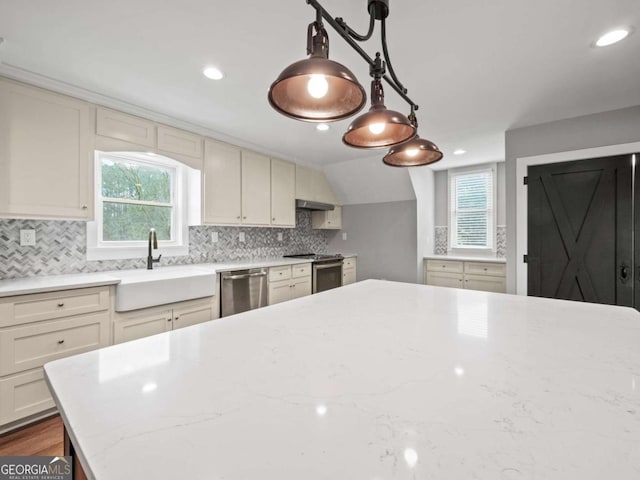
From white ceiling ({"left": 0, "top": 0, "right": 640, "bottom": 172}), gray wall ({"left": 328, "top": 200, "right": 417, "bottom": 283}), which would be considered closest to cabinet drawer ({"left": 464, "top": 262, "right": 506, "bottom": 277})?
gray wall ({"left": 328, "top": 200, "right": 417, "bottom": 283})

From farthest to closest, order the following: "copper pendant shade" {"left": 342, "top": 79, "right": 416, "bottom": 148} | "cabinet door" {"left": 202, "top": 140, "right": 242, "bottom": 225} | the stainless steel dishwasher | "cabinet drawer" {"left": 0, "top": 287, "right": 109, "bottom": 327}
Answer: "cabinet door" {"left": 202, "top": 140, "right": 242, "bottom": 225}, the stainless steel dishwasher, "cabinet drawer" {"left": 0, "top": 287, "right": 109, "bottom": 327}, "copper pendant shade" {"left": 342, "top": 79, "right": 416, "bottom": 148}

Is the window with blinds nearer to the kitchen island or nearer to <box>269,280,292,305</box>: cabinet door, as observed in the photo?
<box>269,280,292,305</box>: cabinet door

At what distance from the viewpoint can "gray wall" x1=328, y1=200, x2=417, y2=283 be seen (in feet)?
14.7

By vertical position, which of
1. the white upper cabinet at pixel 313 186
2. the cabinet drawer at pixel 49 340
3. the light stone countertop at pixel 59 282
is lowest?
the cabinet drawer at pixel 49 340

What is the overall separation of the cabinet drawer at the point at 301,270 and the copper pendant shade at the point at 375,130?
2544mm

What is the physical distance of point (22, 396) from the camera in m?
1.82

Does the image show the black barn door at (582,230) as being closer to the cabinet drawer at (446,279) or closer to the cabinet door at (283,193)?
the cabinet drawer at (446,279)

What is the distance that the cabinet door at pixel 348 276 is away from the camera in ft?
15.2

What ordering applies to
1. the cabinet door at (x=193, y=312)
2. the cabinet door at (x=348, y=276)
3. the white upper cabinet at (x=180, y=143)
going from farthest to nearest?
the cabinet door at (x=348, y=276), the white upper cabinet at (x=180, y=143), the cabinet door at (x=193, y=312)

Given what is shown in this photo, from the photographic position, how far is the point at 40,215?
2004mm

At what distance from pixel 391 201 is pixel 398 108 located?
220 cm

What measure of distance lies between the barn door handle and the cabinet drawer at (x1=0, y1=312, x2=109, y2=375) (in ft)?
14.0

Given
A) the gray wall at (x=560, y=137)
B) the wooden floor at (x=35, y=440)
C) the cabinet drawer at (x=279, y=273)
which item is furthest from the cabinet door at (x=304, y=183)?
the wooden floor at (x=35, y=440)

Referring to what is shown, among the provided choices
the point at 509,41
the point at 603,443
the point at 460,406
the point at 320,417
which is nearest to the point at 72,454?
the point at 320,417
